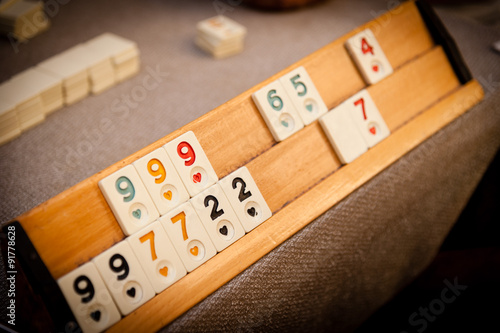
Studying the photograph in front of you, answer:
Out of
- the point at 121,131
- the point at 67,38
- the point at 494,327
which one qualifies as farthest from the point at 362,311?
the point at 67,38

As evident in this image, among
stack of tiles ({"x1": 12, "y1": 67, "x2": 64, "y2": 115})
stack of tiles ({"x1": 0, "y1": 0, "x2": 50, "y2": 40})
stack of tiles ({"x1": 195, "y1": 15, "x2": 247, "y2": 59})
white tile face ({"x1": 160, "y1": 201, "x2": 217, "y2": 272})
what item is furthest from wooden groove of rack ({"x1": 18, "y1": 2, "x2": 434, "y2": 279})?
stack of tiles ({"x1": 0, "y1": 0, "x2": 50, "y2": 40})

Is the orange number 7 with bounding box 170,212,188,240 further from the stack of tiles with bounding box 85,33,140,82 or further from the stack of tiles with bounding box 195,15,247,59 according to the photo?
the stack of tiles with bounding box 195,15,247,59

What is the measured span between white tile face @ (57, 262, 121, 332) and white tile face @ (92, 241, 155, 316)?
2 cm

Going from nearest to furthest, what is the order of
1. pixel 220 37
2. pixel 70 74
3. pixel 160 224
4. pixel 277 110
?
pixel 160 224, pixel 277 110, pixel 70 74, pixel 220 37

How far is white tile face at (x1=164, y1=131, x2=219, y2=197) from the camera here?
117cm

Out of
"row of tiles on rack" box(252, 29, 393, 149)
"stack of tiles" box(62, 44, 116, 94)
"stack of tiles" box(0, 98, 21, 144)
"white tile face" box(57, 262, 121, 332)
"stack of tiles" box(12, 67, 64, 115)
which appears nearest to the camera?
"white tile face" box(57, 262, 121, 332)

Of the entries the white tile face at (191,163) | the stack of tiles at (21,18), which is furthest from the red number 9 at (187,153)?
the stack of tiles at (21,18)

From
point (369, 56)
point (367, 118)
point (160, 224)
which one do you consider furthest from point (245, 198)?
point (369, 56)

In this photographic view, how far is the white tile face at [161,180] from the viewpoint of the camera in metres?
1.13

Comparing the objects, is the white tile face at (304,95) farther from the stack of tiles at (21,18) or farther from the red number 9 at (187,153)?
the stack of tiles at (21,18)

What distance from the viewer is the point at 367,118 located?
1.47 meters

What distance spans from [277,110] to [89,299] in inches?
31.5

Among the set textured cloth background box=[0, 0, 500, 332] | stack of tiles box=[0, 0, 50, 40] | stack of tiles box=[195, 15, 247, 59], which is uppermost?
stack of tiles box=[0, 0, 50, 40]

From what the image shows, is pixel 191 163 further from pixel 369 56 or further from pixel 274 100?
pixel 369 56
